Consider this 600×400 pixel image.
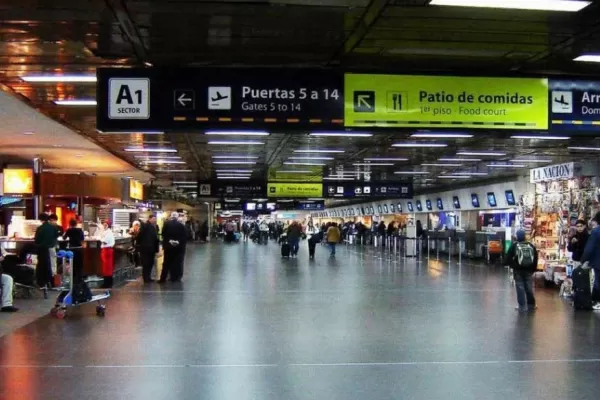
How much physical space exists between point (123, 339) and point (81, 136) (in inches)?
304

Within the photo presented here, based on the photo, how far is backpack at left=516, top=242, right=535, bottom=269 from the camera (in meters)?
12.6

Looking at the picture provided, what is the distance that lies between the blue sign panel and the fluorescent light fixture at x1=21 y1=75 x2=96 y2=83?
610 cm

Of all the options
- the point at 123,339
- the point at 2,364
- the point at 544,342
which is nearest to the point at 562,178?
the point at 544,342

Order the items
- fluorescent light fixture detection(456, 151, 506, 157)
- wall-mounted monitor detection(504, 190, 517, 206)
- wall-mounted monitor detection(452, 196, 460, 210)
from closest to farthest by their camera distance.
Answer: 1. fluorescent light fixture detection(456, 151, 506, 157)
2. wall-mounted monitor detection(504, 190, 517, 206)
3. wall-mounted monitor detection(452, 196, 460, 210)

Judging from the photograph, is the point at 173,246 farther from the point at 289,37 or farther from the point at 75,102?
the point at 289,37

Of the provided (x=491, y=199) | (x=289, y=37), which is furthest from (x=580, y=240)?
(x=491, y=199)

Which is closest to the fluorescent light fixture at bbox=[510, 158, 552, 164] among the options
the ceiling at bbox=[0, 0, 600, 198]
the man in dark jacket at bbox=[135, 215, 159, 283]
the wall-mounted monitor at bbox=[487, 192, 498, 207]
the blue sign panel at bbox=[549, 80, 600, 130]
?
the wall-mounted monitor at bbox=[487, 192, 498, 207]

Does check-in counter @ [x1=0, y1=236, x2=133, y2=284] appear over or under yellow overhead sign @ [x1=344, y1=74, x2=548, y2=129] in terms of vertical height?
under

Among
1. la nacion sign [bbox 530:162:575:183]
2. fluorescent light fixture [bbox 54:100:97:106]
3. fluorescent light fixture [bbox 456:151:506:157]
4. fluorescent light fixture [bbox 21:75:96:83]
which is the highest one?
fluorescent light fixture [bbox 21:75:96:83]

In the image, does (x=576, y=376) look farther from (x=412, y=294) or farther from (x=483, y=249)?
(x=483, y=249)

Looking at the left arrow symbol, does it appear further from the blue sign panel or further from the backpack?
the backpack

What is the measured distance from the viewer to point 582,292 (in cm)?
1264

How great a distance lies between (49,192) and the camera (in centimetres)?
2156

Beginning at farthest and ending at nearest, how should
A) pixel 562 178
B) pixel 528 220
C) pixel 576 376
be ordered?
pixel 528 220, pixel 562 178, pixel 576 376
